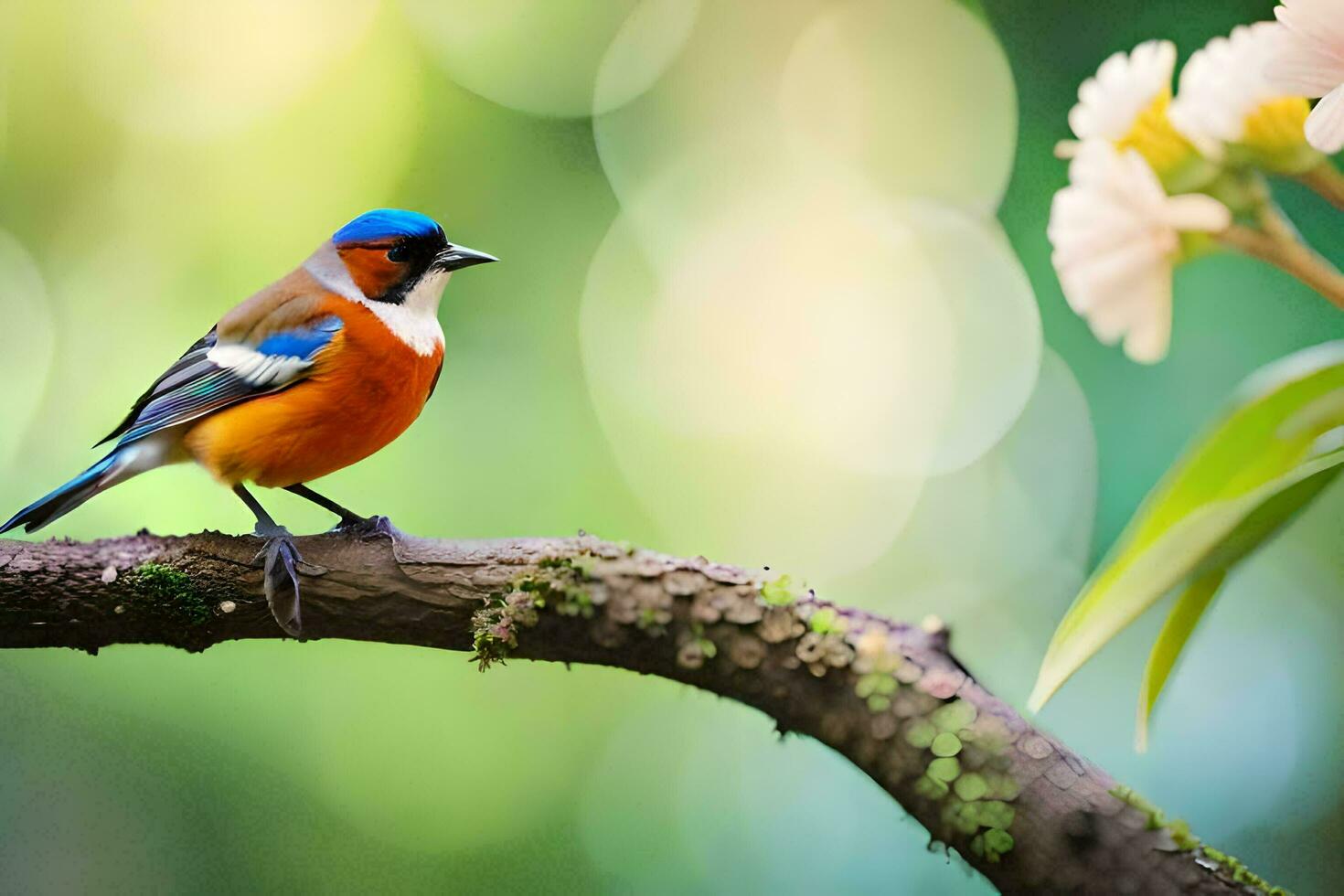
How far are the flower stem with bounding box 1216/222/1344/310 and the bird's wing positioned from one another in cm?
91

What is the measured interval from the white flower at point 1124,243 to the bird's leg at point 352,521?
0.73 meters

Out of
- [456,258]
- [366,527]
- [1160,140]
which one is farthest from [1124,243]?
[366,527]

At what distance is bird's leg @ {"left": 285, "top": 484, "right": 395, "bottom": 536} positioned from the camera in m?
1.28

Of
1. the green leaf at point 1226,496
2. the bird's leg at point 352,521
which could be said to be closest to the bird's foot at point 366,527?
the bird's leg at point 352,521

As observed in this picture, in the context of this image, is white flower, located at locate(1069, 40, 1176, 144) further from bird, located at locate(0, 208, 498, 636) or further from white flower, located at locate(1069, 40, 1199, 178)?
bird, located at locate(0, 208, 498, 636)

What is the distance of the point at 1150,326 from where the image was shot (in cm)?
93

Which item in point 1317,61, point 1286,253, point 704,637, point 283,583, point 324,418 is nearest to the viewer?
point 1317,61

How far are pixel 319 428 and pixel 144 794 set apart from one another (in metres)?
0.83

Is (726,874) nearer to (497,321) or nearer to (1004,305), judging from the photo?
(497,321)

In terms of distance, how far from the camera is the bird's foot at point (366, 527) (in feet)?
4.12

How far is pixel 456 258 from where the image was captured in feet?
4.40

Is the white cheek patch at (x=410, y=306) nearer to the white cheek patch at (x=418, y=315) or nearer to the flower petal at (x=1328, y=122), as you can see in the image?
the white cheek patch at (x=418, y=315)

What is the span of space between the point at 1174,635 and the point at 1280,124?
0.41 metres

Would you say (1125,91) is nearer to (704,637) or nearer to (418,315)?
(704,637)
